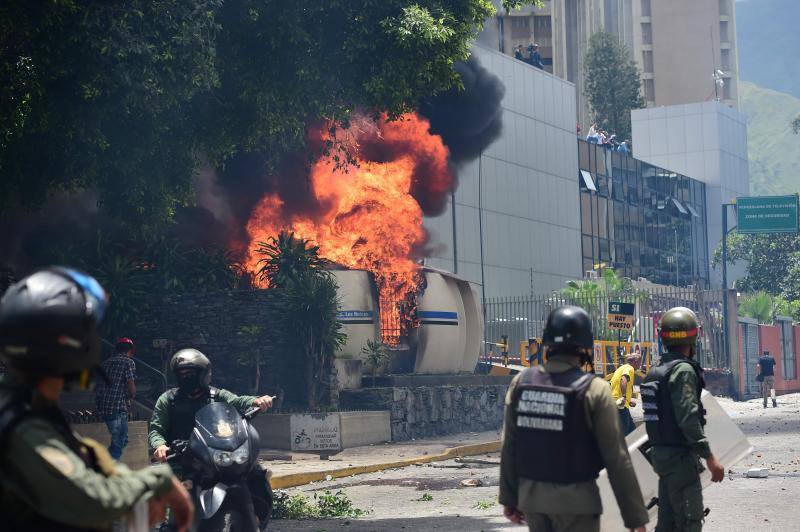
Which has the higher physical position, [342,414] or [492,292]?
[492,292]

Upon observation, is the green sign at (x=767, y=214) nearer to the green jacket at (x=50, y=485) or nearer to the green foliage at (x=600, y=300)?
the green foliage at (x=600, y=300)

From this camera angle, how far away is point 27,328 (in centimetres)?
314

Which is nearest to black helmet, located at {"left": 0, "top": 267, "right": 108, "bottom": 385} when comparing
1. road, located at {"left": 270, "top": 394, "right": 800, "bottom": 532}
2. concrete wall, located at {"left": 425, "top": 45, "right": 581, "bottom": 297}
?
road, located at {"left": 270, "top": 394, "right": 800, "bottom": 532}

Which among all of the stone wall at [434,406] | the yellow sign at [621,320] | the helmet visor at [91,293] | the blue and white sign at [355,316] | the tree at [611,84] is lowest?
the stone wall at [434,406]

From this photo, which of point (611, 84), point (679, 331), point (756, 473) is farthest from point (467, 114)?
point (611, 84)

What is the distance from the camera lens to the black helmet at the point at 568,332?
514 cm

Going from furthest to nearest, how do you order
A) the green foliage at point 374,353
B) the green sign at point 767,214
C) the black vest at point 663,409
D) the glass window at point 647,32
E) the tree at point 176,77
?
the glass window at point 647,32, the green sign at point 767,214, the green foliage at point 374,353, the tree at point 176,77, the black vest at point 663,409

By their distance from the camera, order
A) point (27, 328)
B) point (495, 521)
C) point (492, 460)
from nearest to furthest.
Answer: point (27, 328)
point (495, 521)
point (492, 460)

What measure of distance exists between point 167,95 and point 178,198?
2.97 meters

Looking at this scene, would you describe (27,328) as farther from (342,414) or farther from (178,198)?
(342,414)

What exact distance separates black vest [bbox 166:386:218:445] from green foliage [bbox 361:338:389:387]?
16326mm

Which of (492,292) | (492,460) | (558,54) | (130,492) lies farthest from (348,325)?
(558,54)

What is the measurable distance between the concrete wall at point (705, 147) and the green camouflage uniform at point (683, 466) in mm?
80261

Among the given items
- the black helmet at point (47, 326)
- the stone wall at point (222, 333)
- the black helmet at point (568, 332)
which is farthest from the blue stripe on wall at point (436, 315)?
the black helmet at point (47, 326)
